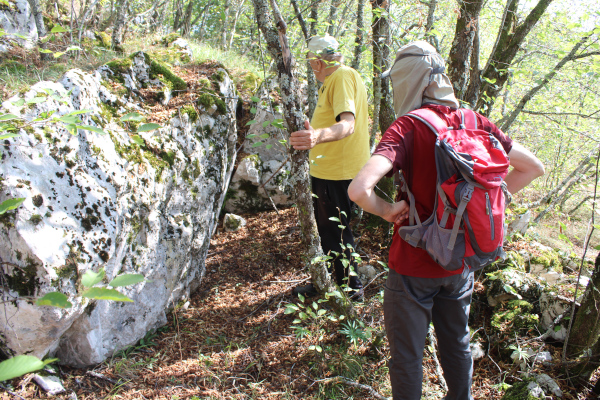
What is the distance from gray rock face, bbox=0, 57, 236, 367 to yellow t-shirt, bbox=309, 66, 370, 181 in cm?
151

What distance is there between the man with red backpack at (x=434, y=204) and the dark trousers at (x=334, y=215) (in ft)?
Answer: 4.24

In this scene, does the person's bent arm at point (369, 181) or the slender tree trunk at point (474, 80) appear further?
the slender tree trunk at point (474, 80)

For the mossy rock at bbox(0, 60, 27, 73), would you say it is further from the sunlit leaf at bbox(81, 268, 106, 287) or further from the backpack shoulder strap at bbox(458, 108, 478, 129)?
Answer: the backpack shoulder strap at bbox(458, 108, 478, 129)

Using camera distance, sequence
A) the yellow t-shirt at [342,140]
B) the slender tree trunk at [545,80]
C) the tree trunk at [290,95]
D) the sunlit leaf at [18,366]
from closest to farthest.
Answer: the sunlit leaf at [18,366] < the tree trunk at [290,95] < the yellow t-shirt at [342,140] < the slender tree trunk at [545,80]

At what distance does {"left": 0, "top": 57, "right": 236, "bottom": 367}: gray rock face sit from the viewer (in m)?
2.21

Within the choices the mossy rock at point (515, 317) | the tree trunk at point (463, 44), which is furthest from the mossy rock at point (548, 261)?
the tree trunk at point (463, 44)

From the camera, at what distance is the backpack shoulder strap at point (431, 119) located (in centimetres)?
179

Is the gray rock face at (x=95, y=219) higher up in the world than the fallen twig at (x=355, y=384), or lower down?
higher up

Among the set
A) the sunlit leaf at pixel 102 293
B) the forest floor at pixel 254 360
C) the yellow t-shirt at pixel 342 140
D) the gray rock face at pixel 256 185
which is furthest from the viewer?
the gray rock face at pixel 256 185

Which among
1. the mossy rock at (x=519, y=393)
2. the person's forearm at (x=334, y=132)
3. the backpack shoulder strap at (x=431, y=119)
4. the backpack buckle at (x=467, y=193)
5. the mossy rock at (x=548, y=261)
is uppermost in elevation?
the backpack shoulder strap at (x=431, y=119)

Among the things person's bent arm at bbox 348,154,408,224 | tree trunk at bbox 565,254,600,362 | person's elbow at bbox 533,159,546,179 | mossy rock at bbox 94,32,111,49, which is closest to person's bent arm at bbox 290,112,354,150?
person's bent arm at bbox 348,154,408,224

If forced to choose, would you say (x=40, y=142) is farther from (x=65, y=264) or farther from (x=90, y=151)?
(x=65, y=264)

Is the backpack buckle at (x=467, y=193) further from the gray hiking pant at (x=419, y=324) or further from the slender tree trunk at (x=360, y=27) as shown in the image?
the slender tree trunk at (x=360, y=27)

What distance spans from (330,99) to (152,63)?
2198mm
